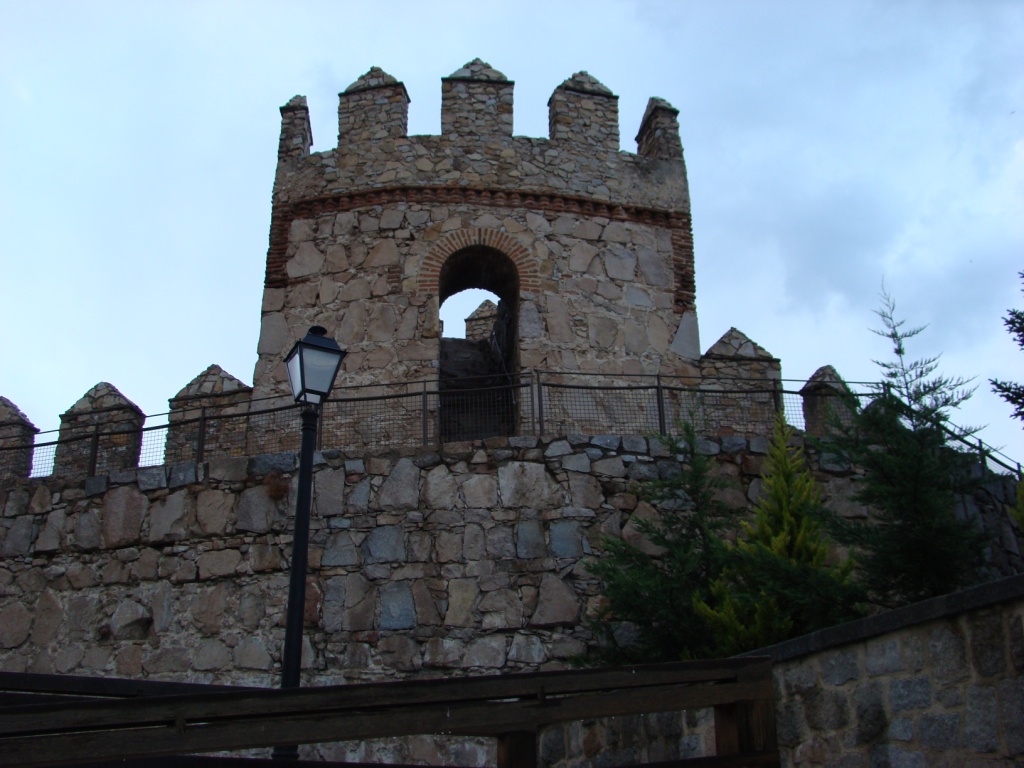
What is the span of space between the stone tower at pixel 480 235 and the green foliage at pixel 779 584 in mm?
4261

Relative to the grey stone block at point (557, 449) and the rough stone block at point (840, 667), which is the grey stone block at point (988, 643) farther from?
the grey stone block at point (557, 449)

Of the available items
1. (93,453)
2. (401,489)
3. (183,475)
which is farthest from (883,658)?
(93,453)

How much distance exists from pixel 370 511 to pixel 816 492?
4099 millimetres

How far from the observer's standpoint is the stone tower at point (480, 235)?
12461 millimetres

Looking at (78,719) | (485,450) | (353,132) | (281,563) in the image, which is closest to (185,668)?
(281,563)

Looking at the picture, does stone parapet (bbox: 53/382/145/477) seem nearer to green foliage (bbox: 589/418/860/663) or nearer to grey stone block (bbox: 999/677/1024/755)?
green foliage (bbox: 589/418/860/663)

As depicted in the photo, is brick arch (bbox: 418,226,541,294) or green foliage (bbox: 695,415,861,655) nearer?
green foliage (bbox: 695,415,861,655)

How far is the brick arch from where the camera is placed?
12.6 meters

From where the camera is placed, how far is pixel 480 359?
15805mm

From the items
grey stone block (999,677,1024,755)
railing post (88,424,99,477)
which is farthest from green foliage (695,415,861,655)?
railing post (88,424,99,477)

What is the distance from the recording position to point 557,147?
13609 millimetres

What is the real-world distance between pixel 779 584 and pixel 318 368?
345 centimetres

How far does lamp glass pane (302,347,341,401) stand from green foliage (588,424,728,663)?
292cm

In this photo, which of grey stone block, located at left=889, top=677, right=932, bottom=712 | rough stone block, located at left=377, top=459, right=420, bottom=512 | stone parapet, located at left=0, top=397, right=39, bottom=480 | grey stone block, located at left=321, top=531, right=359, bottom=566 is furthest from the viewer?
stone parapet, located at left=0, top=397, right=39, bottom=480
